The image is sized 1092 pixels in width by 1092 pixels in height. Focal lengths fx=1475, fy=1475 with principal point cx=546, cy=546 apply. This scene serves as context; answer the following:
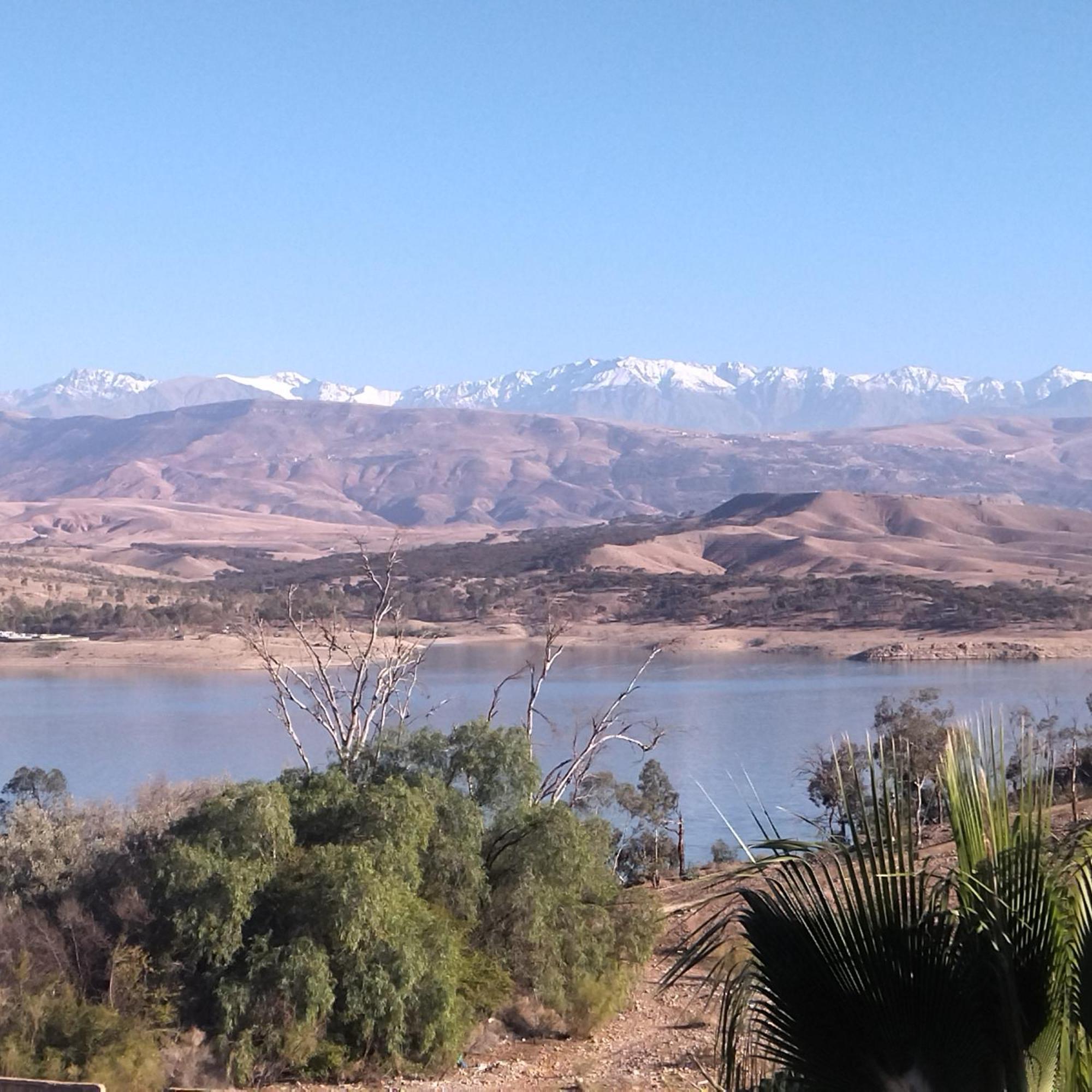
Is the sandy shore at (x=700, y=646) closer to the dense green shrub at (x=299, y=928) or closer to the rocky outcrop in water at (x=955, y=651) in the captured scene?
the rocky outcrop in water at (x=955, y=651)

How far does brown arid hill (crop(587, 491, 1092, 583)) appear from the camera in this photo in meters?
99.6

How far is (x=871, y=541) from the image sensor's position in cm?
11475

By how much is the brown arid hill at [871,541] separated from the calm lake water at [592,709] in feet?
107

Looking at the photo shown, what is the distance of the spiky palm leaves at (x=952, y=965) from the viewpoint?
13.4ft

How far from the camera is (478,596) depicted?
87.1m

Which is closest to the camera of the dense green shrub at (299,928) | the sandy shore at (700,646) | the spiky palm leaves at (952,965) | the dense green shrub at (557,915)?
the spiky palm leaves at (952,965)

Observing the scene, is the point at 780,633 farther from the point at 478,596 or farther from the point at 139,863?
the point at 139,863

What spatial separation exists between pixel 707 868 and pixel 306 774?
6596 millimetres

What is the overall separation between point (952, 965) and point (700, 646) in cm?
6745

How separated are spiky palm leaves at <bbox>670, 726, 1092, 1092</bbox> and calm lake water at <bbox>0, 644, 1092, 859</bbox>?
17.2m

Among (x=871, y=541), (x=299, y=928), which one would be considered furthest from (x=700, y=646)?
(x=299, y=928)

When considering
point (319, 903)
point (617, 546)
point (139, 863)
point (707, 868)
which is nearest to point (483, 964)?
point (319, 903)

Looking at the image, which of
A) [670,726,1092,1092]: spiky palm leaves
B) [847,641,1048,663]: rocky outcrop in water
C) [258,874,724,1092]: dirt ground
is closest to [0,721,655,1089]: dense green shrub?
[258,874,724,1092]: dirt ground

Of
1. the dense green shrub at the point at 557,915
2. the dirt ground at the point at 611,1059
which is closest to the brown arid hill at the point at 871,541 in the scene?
the dense green shrub at the point at 557,915
